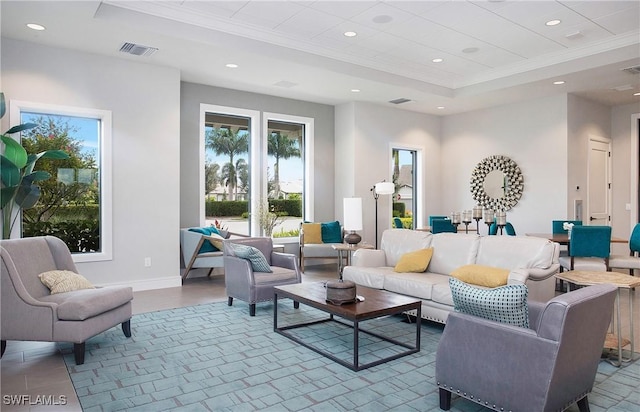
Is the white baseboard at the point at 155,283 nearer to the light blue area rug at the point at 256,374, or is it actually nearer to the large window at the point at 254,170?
the large window at the point at 254,170

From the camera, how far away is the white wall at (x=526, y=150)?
7375mm

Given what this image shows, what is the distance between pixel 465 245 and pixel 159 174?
4.11m

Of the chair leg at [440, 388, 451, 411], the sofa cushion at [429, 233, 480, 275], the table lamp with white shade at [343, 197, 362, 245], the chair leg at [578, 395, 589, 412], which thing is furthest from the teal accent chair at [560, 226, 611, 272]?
the chair leg at [440, 388, 451, 411]

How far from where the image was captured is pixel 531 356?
2131 mm

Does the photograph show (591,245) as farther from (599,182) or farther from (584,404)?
(599,182)

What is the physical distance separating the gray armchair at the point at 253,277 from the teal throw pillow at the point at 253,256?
1.8 inches

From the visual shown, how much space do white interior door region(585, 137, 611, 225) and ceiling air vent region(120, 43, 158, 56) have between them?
24.7ft

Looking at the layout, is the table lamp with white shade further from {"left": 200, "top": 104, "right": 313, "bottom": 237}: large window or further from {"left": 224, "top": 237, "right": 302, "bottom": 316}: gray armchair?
{"left": 200, "top": 104, "right": 313, "bottom": 237}: large window

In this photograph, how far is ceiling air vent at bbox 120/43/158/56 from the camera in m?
5.09

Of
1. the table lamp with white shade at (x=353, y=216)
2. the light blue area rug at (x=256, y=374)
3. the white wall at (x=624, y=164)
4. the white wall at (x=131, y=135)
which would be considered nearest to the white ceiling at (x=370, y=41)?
the white wall at (x=131, y=135)

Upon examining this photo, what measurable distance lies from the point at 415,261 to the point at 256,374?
2.22 metres

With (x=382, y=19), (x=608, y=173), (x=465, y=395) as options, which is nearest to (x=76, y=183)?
(x=382, y=19)

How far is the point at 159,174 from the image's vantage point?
591cm

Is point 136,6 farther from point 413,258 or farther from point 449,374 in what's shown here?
point 449,374
